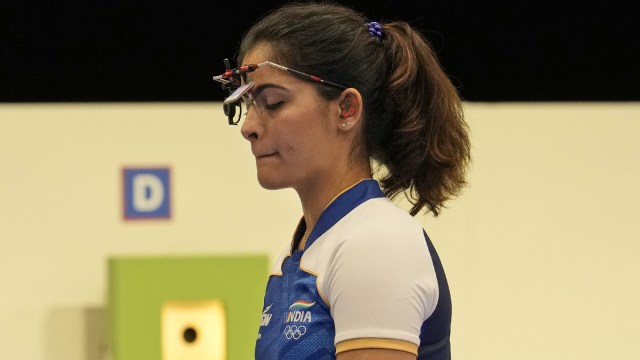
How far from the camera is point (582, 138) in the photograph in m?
2.21

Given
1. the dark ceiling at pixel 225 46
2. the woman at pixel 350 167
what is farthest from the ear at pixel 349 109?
the dark ceiling at pixel 225 46

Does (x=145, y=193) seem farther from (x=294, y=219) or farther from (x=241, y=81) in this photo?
(x=241, y=81)

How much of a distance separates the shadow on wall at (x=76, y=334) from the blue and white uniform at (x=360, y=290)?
0.96 m

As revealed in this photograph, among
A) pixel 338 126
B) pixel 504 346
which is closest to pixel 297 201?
pixel 504 346

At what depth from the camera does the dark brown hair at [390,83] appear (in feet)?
3.60

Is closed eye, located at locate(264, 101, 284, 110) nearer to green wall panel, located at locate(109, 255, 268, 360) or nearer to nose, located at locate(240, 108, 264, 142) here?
nose, located at locate(240, 108, 264, 142)

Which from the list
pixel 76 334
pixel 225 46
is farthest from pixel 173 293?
pixel 225 46

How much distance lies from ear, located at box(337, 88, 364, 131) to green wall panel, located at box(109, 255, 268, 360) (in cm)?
94

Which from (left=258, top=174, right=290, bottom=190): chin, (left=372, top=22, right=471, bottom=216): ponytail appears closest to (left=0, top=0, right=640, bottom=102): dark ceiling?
(left=372, top=22, right=471, bottom=216): ponytail

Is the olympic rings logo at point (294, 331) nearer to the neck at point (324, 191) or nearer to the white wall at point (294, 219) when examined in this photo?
the neck at point (324, 191)

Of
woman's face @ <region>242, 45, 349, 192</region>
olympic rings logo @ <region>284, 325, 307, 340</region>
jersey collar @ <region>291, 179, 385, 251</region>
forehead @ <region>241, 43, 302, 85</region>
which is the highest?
forehead @ <region>241, 43, 302, 85</region>

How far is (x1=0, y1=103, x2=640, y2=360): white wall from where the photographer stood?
197cm

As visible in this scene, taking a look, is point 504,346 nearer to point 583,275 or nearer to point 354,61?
point 583,275

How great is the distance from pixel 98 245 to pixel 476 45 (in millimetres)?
924
